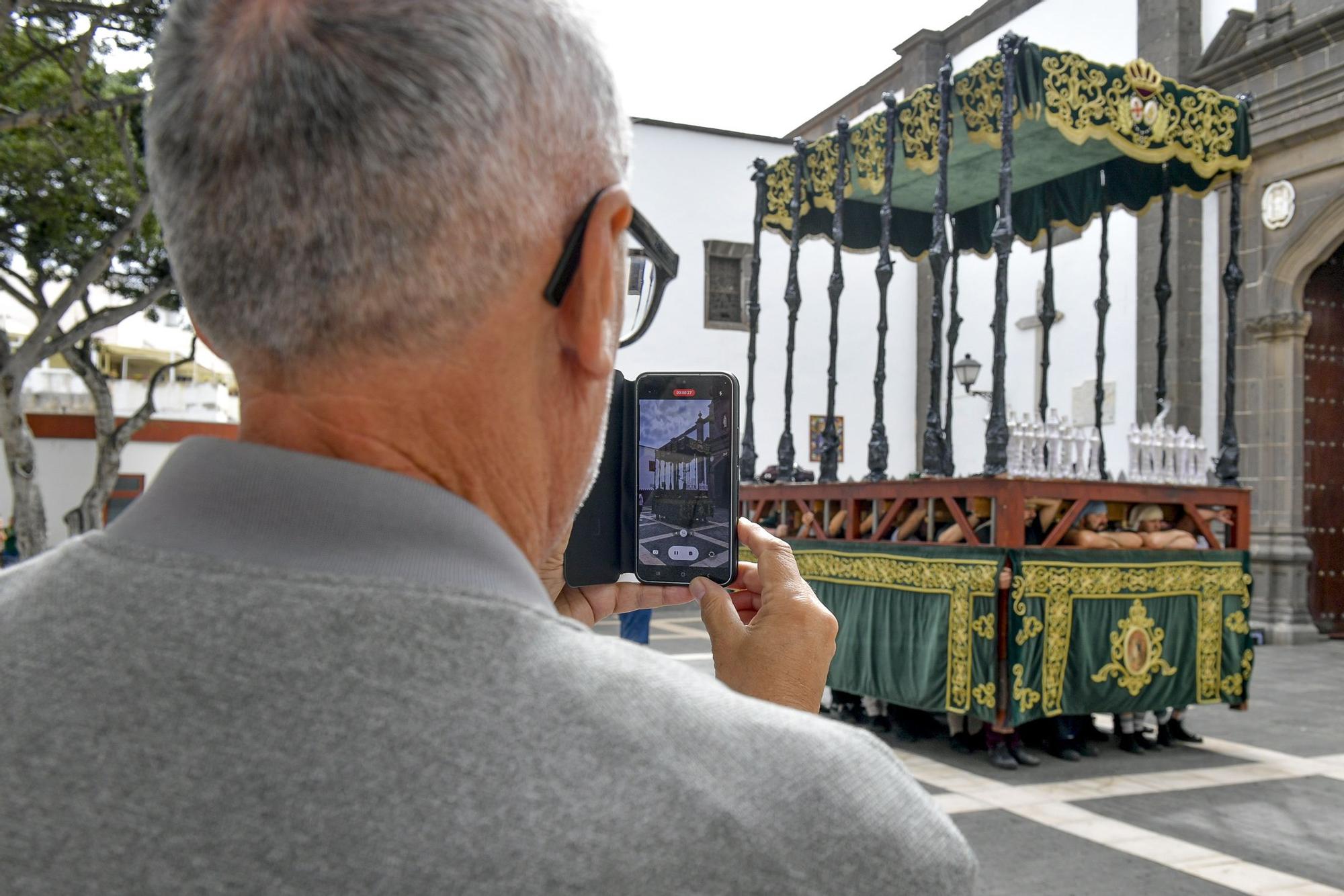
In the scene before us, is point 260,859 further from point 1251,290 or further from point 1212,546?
point 1251,290

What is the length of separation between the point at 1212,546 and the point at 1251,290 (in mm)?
6322

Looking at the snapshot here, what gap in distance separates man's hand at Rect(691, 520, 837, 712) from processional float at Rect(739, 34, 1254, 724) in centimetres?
533

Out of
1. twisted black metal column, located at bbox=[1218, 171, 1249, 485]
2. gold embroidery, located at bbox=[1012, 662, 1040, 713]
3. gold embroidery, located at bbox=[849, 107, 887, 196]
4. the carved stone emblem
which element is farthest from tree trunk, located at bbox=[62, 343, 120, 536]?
the carved stone emblem

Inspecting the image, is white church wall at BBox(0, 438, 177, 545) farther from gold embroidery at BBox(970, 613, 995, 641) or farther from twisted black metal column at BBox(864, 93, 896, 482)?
gold embroidery at BBox(970, 613, 995, 641)

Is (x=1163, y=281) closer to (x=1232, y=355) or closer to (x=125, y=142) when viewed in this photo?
(x=1232, y=355)

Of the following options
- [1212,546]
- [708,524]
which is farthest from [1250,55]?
[708,524]

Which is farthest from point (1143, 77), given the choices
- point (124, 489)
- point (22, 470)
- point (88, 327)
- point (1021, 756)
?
point (124, 489)

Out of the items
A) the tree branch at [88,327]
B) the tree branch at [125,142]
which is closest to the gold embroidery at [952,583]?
the tree branch at [125,142]

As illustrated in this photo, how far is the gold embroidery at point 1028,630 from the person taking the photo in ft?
20.3

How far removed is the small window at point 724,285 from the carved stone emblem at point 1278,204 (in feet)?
24.1

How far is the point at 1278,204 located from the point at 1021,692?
320 inches

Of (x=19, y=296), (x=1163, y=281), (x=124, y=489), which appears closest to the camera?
(x=1163, y=281)

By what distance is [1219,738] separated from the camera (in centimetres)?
728

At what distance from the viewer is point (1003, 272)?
656cm
